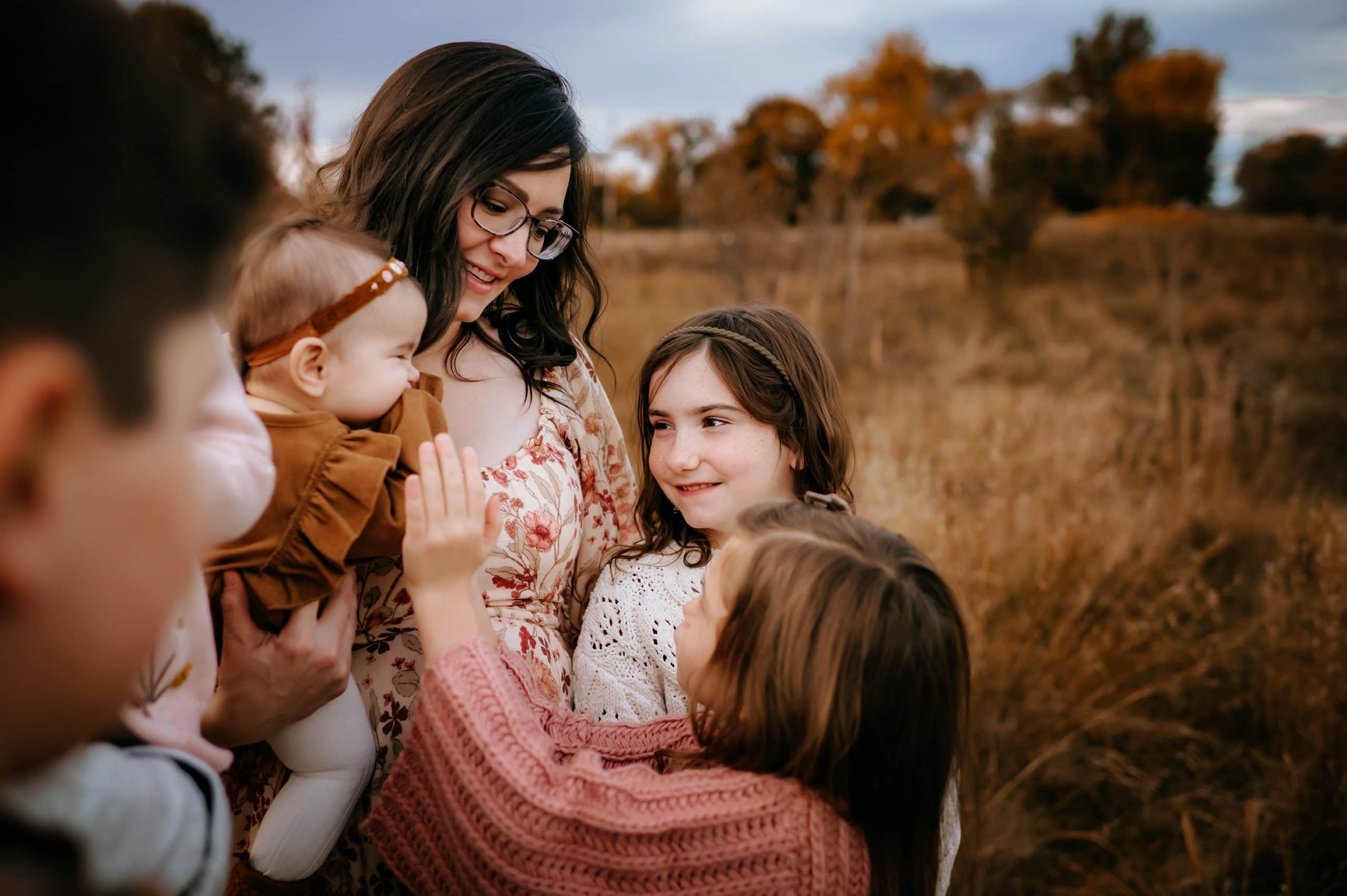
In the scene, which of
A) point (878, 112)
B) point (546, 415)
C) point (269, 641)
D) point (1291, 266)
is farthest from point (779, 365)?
point (878, 112)

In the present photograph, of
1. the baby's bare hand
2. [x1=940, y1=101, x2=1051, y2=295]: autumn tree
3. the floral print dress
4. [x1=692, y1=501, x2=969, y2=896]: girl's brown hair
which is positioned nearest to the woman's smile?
the floral print dress

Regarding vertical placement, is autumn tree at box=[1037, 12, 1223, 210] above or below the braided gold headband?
above

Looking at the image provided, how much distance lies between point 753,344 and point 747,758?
1.15 metres

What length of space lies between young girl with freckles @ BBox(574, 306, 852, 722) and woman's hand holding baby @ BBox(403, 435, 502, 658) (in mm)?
567

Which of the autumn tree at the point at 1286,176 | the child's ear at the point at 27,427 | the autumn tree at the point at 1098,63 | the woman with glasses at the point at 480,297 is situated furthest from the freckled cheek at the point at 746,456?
the autumn tree at the point at 1098,63

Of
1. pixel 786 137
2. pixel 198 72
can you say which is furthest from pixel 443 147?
pixel 786 137

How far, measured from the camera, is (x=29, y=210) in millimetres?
464

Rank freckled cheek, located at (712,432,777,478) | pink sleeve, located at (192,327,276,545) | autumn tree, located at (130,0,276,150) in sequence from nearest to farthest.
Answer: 1. autumn tree, located at (130,0,276,150)
2. pink sleeve, located at (192,327,276,545)
3. freckled cheek, located at (712,432,777,478)

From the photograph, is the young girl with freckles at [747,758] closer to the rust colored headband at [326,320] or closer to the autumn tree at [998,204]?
the rust colored headband at [326,320]

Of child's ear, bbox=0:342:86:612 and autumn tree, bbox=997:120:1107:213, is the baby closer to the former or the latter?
child's ear, bbox=0:342:86:612

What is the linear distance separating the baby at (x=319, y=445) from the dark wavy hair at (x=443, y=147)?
0.34 m

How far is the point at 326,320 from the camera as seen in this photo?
5.01 feet

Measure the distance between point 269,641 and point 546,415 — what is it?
95 cm

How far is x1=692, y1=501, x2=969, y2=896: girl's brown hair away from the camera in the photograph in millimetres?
1256
